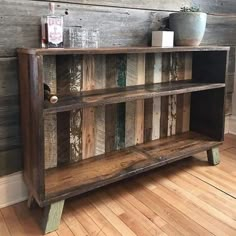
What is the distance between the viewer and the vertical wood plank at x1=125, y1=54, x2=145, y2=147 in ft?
5.82

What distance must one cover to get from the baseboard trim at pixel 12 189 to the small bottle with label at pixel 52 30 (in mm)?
665

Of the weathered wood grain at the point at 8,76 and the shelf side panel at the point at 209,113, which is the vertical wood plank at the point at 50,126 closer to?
the weathered wood grain at the point at 8,76

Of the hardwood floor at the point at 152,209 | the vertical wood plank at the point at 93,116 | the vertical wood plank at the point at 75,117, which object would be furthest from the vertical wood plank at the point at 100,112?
the hardwood floor at the point at 152,209

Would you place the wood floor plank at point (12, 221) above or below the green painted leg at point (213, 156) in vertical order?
below

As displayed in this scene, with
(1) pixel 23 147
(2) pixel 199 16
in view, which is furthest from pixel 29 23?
(2) pixel 199 16

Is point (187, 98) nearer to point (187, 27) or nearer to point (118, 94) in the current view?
point (187, 27)

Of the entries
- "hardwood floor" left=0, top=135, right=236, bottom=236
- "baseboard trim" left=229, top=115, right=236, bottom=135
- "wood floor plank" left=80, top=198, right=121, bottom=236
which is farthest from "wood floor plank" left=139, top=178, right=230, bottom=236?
"baseboard trim" left=229, top=115, right=236, bottom=135

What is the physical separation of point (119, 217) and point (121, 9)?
110 centimetres

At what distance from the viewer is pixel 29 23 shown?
140 cm

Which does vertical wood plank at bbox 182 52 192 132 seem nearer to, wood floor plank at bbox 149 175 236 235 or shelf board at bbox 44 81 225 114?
shelf board at bbox 44 81 225 114

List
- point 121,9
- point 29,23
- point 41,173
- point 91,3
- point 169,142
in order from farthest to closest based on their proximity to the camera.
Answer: point 169,142, point 121,9, point 91,3, point 29,23, point 41,173

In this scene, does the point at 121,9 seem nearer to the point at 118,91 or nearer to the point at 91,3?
the point at 91,3

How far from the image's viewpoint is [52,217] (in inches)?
52.9

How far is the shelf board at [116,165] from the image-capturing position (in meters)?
1.40
